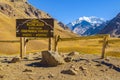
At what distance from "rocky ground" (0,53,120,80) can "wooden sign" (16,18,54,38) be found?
13.9 ft

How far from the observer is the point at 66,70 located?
22.5m

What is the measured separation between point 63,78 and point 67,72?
1.03 m

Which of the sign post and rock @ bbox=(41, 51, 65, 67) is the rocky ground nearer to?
rock @ bbox=(41, 51, 65, 67)

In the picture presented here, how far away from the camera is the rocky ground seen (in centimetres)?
2159

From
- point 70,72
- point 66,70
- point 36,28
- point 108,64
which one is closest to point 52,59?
point 66,70

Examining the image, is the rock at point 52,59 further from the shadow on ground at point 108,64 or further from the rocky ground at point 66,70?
the shadow on ground at point 108,64

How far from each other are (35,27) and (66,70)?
8.84m

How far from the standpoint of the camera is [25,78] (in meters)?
21.0

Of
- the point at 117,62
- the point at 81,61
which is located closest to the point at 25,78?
the point at 81,61

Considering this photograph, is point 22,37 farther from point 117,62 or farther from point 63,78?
point 63,78

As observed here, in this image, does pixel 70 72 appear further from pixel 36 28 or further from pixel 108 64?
pixel 36 28

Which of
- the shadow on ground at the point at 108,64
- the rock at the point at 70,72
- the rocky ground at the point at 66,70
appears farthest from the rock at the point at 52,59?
the shadow on ground at the point at 108,64

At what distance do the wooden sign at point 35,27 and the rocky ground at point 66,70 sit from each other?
424cm

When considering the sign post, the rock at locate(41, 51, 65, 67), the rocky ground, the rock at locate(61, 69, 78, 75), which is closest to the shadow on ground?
the rocky ground
